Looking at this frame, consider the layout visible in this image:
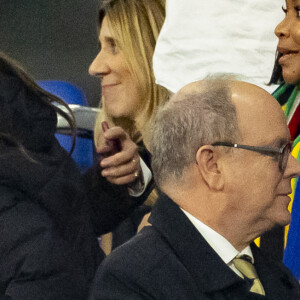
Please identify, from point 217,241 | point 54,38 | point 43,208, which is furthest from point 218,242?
point 54,38

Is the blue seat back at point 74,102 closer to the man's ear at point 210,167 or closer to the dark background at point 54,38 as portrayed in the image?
the dark background at point 54,38

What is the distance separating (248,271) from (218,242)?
0.25ft

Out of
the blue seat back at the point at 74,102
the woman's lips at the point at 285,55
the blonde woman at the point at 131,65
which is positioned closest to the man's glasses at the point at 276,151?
the woman's lips at the point at 285,55

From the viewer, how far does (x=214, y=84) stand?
1.14 m

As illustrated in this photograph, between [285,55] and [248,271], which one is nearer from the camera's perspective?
[248,271]

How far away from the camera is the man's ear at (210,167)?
3.66 ft

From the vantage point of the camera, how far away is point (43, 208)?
1.50 m

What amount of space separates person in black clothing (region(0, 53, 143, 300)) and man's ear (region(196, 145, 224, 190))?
46 cm

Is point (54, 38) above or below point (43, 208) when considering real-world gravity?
above

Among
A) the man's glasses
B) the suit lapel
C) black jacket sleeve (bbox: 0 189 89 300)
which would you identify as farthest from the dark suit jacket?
black jacket sleeve (bbox: 0 189 89 300)

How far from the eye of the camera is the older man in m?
1.09

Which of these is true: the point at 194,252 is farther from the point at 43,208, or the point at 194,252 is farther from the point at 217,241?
the point at 43,208

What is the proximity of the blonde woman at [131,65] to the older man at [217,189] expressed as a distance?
405 millimetres

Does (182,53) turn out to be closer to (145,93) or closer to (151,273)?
(145,93)
